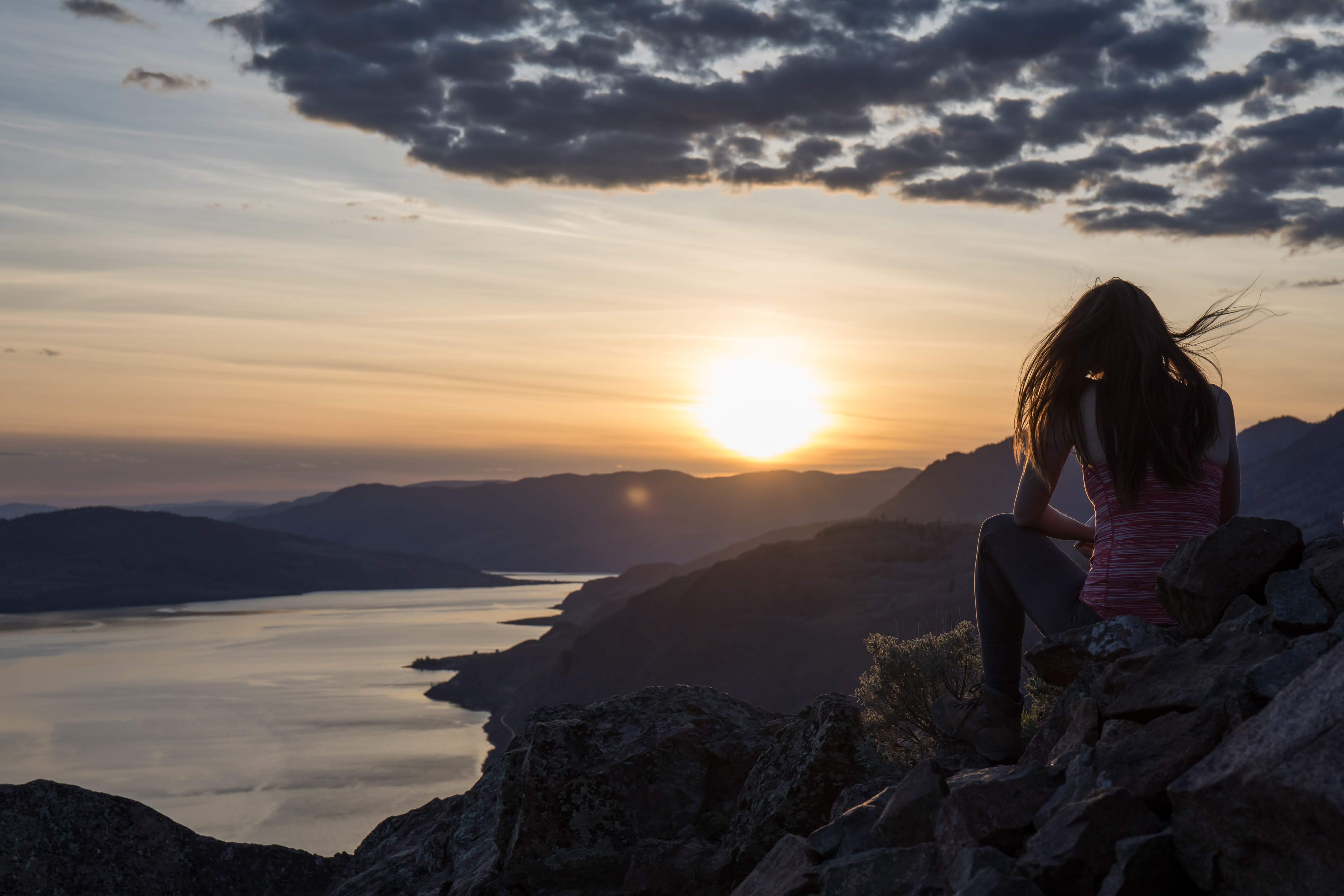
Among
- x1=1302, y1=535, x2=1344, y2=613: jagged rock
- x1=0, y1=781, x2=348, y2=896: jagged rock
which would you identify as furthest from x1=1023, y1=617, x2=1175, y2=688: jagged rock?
x1=0, y1=781, x2=348, y2=896: jagged rock

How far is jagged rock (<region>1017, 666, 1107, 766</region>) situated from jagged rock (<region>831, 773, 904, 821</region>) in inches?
31.7

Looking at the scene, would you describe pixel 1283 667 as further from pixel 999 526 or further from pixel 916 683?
pixel 916 683

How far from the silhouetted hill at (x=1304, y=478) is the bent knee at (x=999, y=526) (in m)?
115

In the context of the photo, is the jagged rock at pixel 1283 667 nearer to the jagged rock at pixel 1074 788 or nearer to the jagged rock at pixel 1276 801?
the jagged rock at pixel 1276 801

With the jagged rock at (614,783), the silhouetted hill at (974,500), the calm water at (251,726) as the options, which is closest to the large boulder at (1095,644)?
the jagged rock at (614,783)

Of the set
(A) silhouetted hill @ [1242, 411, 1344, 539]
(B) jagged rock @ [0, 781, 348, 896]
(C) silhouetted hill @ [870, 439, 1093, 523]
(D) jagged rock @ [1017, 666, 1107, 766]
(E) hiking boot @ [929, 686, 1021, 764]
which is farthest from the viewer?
(C) silhouetted hill @ [870, 439, 1093, 523]

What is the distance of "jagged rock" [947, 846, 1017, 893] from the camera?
3479 millimetres

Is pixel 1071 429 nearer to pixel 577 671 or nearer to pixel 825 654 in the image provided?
pixel 825 654

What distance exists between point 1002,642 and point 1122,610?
66cm

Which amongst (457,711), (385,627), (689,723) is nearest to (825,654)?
(457,711)

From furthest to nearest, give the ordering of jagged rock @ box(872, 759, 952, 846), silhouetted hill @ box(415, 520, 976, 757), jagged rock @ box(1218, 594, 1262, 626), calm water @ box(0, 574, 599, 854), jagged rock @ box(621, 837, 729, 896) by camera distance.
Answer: calm water @ box(0, 574, 599, 854)
silhouetted hill @ box(415, 520, 976, 757)
jagged rock @ box(621, 837, 729, 896)
jagged rock @ box(1218, 594, 1262, 626)
jagged rock @ box(872, 759, 952, 846)

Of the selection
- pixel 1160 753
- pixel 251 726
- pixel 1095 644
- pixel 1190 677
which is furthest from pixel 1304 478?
pixel 1160 753

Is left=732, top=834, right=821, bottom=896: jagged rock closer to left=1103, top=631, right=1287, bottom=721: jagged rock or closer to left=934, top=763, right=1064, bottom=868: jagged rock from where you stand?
left=934, top=763, right=1064, bottom=868: jagged rock

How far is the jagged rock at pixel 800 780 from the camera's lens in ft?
19.1
